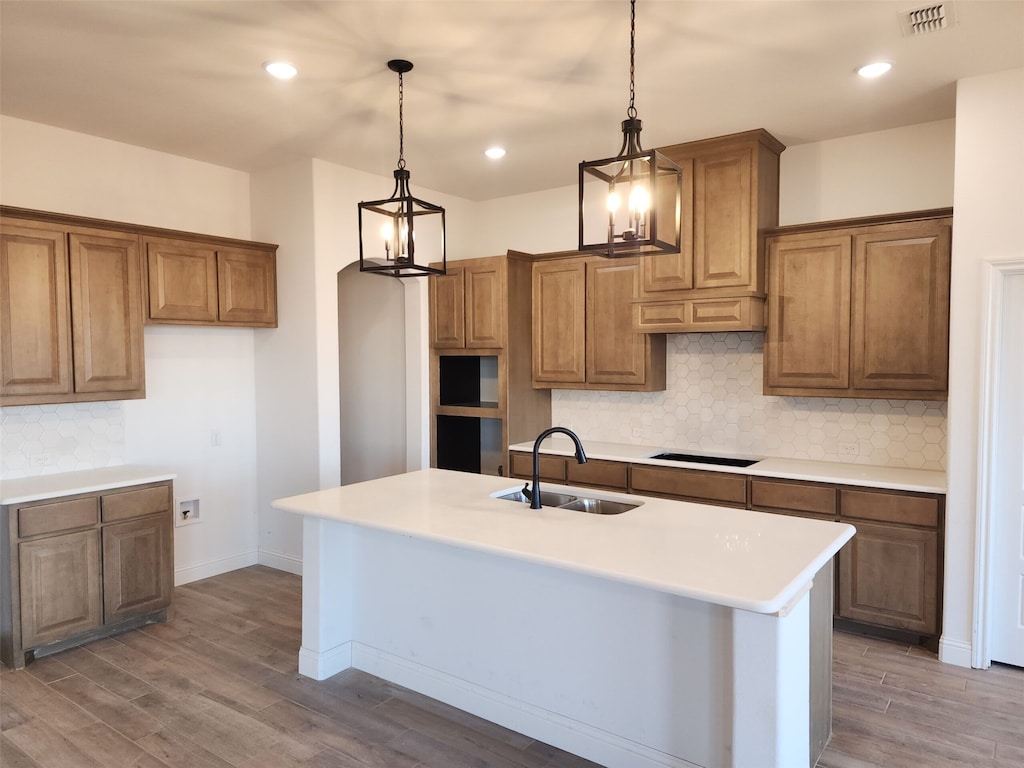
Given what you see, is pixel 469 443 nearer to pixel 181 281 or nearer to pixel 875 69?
pixel 181 281

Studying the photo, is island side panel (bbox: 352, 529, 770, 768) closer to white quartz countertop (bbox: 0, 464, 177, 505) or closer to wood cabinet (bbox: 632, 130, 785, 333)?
white quartz countertop (bbox: 0, 464, 177, 505)

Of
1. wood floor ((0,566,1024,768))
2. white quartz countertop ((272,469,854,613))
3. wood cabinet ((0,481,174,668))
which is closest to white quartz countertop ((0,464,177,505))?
wood cabinet ((0,481,174,668))

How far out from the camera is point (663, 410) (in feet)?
16.2

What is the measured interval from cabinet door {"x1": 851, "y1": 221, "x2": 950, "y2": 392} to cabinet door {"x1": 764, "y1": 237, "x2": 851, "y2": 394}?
0.07m

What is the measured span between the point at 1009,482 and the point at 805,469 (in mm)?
964

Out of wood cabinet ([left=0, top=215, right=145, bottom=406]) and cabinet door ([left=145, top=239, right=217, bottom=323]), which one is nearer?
wood cabinet ([left=0, top=215, right=145, bottom=406])

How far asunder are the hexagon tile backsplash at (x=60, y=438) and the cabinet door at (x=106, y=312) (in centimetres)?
31

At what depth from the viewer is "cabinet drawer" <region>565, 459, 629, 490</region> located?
14.8 feet

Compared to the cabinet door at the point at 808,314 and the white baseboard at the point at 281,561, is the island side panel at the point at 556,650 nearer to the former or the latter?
the white baseboard at the point at 281,561

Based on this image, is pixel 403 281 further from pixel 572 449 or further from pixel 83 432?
pixel 83 432

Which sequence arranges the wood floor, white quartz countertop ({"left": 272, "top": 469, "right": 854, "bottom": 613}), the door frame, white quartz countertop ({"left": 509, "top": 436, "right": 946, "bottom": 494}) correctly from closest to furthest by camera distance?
white quartz countertop ({"left": 272, "top": 469, "right": 854, "bottom": 613}) → the wood floor → the door frame → white quartz countertop ({"left": 509, "top": 436, "right": 946, "bottom": 494})

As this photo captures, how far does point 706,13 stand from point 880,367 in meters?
2.17

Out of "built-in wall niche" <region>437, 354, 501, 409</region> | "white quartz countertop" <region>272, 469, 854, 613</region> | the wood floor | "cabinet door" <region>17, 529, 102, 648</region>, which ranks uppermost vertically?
"built-in wall niche" <region>437, 354, 501, 409</region>

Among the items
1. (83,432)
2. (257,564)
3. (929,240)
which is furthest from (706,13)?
(257,564)
